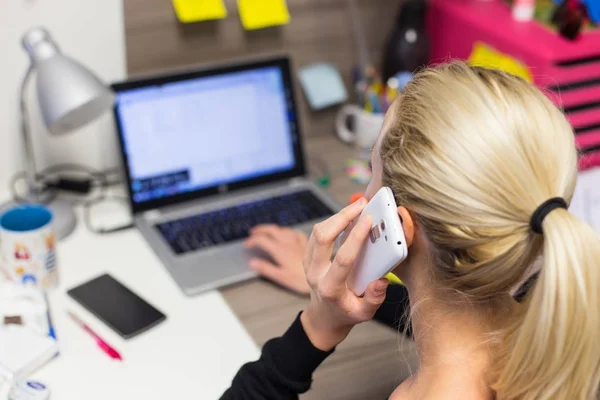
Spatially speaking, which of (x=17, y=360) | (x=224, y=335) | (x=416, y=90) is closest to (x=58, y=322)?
(x=17, y=360)

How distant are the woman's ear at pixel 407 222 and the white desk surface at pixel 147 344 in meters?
0.37

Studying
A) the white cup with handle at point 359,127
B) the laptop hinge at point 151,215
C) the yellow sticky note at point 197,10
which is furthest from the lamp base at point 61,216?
the white cup with handle at point 359,127

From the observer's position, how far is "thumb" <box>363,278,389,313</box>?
2.53 ft

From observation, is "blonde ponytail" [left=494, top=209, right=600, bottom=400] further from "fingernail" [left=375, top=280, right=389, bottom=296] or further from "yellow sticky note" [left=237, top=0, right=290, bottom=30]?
"yellow sticky note" [left=237, top=0, right=290, bottom=30]

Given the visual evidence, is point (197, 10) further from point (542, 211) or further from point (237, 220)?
point (542, 211)

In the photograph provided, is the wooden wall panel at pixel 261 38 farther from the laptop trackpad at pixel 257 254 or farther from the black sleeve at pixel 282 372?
the black sleeve at pixel 282 372

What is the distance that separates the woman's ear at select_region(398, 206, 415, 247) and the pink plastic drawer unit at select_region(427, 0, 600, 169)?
0.62 meters

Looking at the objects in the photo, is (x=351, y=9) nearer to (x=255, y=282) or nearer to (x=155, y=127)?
(x=155, y=127)

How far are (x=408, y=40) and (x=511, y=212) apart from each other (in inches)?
36.3

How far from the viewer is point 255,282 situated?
3.72 feet

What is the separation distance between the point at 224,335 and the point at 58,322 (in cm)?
24

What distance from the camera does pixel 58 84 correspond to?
3.44 ft

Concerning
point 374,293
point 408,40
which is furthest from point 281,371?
point 408,40

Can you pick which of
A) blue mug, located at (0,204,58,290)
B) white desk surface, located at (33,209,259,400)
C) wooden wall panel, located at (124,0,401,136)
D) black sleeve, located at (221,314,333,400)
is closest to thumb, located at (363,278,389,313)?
black sleeve, located at (221,314,333,400)
